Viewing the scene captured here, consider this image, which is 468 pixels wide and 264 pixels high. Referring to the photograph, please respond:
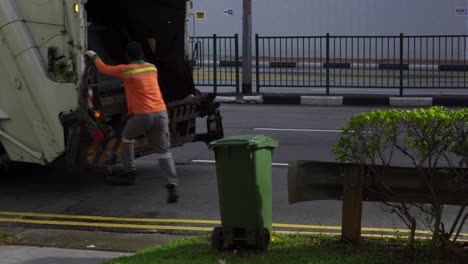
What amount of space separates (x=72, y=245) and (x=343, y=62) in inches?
527

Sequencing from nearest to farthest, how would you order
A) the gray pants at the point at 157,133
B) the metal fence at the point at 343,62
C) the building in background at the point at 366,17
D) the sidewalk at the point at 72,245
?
the sidewalk at the point at 72,245, the gray pants at the point at 157,133, the metal fence at the point at 343,62, the building in background at the point at 366,17

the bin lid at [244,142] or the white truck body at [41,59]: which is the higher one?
the white truck body at [41,59]

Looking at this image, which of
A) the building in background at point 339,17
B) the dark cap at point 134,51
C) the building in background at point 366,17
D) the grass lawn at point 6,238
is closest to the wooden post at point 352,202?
the dark cap at point 134,51

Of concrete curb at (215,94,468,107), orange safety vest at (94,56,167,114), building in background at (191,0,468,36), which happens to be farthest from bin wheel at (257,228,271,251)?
building in background at (191,0,468,36)

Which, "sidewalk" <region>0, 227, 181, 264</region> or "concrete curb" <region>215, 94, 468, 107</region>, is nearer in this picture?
"sidewalk" <region>0, 227, 181, 264</region>

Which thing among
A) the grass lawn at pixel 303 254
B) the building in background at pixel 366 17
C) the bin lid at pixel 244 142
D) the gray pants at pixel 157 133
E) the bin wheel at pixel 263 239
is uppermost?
the building in background at pixel 366 17

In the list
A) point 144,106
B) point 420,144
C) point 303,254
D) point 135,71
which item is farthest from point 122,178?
point 420,144

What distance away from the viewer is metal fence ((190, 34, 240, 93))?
19.8 meters

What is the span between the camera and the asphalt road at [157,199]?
8.60 meters

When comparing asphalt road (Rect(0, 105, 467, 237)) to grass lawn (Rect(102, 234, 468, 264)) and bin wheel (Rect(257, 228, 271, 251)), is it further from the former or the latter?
bin wheel (Rect(257, 228, 271, 251))

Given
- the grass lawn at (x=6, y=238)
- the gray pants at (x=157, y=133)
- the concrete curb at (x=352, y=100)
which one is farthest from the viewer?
the concrete curb at (x=352, y=100)

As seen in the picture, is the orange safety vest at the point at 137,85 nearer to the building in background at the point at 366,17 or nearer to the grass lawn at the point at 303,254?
the grass lawn at the point at 303,254

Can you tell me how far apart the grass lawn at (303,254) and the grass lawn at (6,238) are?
60.8 inches

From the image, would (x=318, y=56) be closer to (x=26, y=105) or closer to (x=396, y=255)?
(x=26, y=105)
